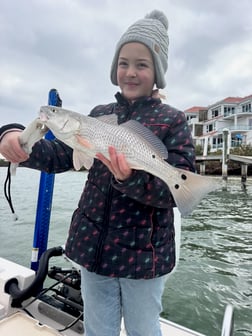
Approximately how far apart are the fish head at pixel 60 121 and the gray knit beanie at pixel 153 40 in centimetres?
60

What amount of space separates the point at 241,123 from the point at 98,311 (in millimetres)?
49853

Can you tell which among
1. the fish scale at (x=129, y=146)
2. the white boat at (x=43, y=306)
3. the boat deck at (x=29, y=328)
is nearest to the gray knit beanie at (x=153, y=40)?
the fish scale at (x=129, y=146)

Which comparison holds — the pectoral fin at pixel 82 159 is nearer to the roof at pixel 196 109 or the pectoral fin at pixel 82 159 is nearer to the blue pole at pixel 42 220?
the blue pole at pixel 42 220

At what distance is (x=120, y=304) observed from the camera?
5.42 feet

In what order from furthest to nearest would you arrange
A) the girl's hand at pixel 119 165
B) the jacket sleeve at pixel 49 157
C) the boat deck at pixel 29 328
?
1. the boat deck at pixel 29 328
2. the jacket sleeve at pixel 49 157
3. the girl's hand at pixel 119 165

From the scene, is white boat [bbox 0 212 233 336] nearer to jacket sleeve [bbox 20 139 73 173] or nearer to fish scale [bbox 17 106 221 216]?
jacket sleeve [bbox 20 139 73 173]

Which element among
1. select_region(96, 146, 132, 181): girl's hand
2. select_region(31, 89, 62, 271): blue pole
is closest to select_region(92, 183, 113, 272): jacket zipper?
select_region(96, 146, 132, 181): girl's hand

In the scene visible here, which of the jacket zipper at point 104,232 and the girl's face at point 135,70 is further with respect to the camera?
the girl's face at point 135,70

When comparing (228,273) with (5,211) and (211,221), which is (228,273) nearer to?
(211,221)

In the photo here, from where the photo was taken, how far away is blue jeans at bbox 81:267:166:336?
1548 mm

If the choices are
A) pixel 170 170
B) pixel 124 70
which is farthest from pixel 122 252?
Answer: pixel 124 70

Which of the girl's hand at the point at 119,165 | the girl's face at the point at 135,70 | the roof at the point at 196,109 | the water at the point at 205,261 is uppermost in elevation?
the roof at the point at 196,109

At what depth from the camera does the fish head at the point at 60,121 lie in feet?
5.08

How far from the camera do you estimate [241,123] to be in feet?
155
